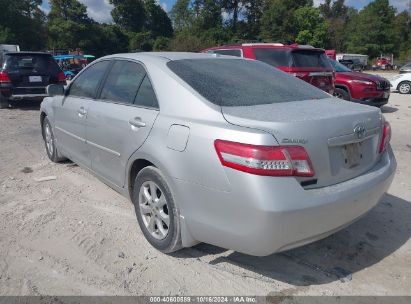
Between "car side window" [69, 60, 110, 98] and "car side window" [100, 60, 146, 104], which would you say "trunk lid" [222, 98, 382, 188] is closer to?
"car side window" [100, 60, 146, 104]

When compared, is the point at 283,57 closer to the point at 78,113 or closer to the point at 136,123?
the point at 78,113

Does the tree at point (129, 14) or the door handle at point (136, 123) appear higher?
the tree at point (129, 14)

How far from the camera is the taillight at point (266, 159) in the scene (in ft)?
7.68

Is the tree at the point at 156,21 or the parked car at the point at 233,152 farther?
the tree at the point at 156,21

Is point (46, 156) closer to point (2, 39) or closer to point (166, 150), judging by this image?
point (166, 150)

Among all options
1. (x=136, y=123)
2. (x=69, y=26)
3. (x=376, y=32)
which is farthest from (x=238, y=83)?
(x=376, y=32)

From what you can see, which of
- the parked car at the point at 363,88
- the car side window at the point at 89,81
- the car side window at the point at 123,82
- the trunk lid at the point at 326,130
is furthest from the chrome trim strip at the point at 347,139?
the parked car at the point at 363,88

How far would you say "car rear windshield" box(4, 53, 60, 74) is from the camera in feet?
35.1

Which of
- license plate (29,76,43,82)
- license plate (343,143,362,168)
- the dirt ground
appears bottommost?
the dirt ground

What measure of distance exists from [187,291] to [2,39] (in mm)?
51655

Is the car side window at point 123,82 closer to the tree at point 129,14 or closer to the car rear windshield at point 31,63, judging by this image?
the car rear windshield at point 31,63

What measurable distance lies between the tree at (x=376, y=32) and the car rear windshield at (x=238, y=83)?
69.8 m

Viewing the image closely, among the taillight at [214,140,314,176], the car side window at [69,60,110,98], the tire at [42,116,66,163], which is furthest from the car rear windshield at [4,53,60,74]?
the taillight at [214,140,314,176]

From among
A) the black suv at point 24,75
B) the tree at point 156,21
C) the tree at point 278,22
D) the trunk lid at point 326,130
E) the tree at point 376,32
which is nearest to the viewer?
the trunk lid at point 326,130
